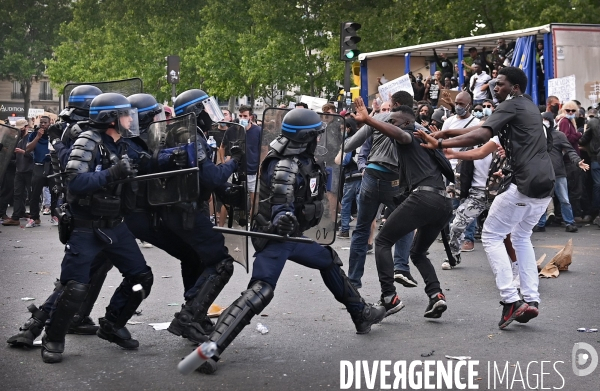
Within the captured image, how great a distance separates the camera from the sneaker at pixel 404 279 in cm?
852

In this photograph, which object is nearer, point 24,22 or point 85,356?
point 85,356

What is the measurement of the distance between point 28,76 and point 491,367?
65709 millimetres

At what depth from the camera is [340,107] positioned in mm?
20875

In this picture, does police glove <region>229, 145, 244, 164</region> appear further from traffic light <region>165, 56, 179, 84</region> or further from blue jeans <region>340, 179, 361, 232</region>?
traffic light <region>165, 56, 179, 84</region>

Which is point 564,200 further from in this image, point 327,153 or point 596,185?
point 327,153

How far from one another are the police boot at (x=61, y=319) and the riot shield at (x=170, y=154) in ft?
2.44

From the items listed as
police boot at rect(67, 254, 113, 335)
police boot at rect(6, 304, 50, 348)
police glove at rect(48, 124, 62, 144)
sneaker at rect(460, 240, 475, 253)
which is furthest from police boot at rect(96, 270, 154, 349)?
sneaker at rect(460, 240, 475, 253)

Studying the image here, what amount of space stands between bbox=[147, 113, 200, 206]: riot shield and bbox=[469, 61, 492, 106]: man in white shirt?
11476 millimetres

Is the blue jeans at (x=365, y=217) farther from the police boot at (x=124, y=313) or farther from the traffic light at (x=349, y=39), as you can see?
the traffic light at (x=349, y=39)

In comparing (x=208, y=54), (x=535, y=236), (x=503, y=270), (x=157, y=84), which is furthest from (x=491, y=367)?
(x=157, y=84)

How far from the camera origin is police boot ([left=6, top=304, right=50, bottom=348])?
6641 millimetres

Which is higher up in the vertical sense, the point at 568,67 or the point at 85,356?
the point at 568,67

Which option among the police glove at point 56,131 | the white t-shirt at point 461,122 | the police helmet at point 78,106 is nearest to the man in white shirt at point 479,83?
the white t-shirt at point 461,122

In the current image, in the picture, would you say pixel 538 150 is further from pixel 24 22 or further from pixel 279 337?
pixel 24 22
